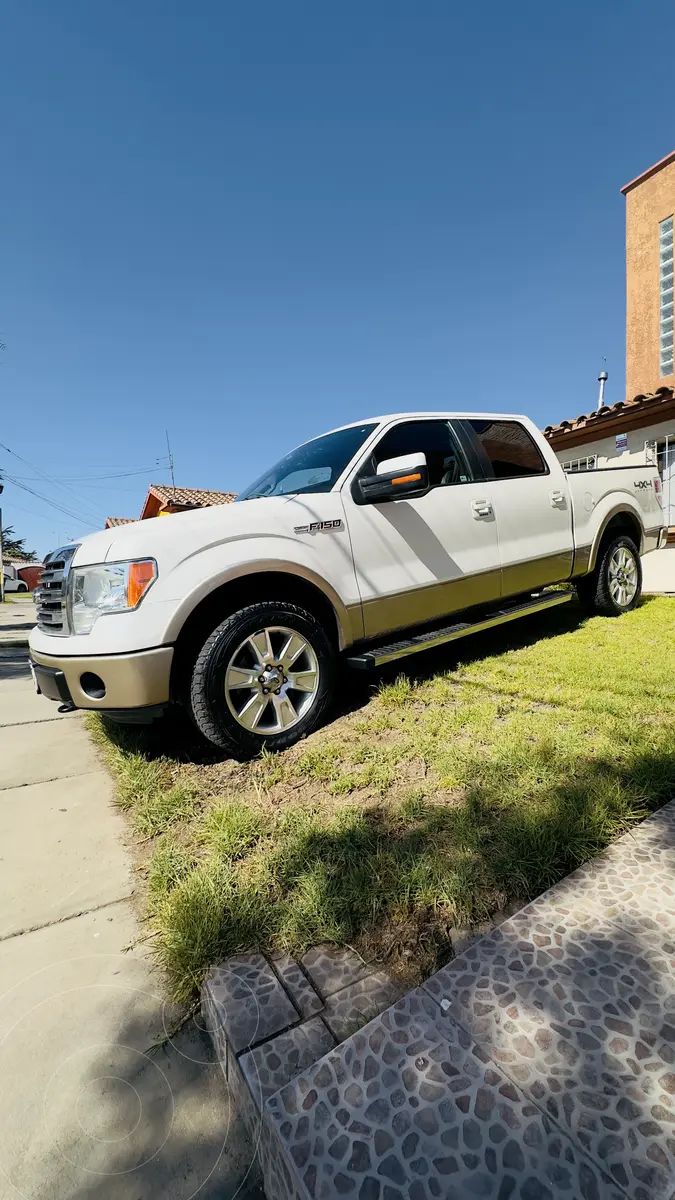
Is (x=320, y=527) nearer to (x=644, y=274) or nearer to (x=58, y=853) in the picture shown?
(x=58, y=853)

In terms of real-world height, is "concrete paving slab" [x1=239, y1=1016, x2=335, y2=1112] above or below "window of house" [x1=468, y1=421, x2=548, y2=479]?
below

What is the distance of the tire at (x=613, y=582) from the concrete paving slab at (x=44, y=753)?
446cm

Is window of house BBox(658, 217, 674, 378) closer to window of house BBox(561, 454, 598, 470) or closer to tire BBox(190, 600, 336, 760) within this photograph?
window of house BBox(561, 454, 598, 470)

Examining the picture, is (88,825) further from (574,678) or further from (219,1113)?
(574,678)

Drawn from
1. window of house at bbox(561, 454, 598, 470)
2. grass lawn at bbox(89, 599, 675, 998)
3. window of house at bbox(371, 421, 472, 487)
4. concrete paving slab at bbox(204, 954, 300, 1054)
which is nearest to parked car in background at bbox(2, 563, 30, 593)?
window of house at bbox(561, 454, 598, 470)

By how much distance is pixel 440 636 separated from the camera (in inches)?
131

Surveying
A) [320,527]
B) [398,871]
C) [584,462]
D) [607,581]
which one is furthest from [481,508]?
[584,462]

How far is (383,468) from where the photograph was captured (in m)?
3.09

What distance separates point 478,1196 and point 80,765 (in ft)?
9.22

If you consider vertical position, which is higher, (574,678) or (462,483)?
(462,483)

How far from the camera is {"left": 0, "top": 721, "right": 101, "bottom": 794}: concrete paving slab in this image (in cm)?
292

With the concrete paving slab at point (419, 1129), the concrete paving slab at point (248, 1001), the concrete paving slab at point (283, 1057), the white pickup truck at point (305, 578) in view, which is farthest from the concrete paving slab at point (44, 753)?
the concrete paving slab at point (419, 1129)

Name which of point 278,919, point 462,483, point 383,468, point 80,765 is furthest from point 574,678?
point 80,765

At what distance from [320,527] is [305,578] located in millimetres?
317
